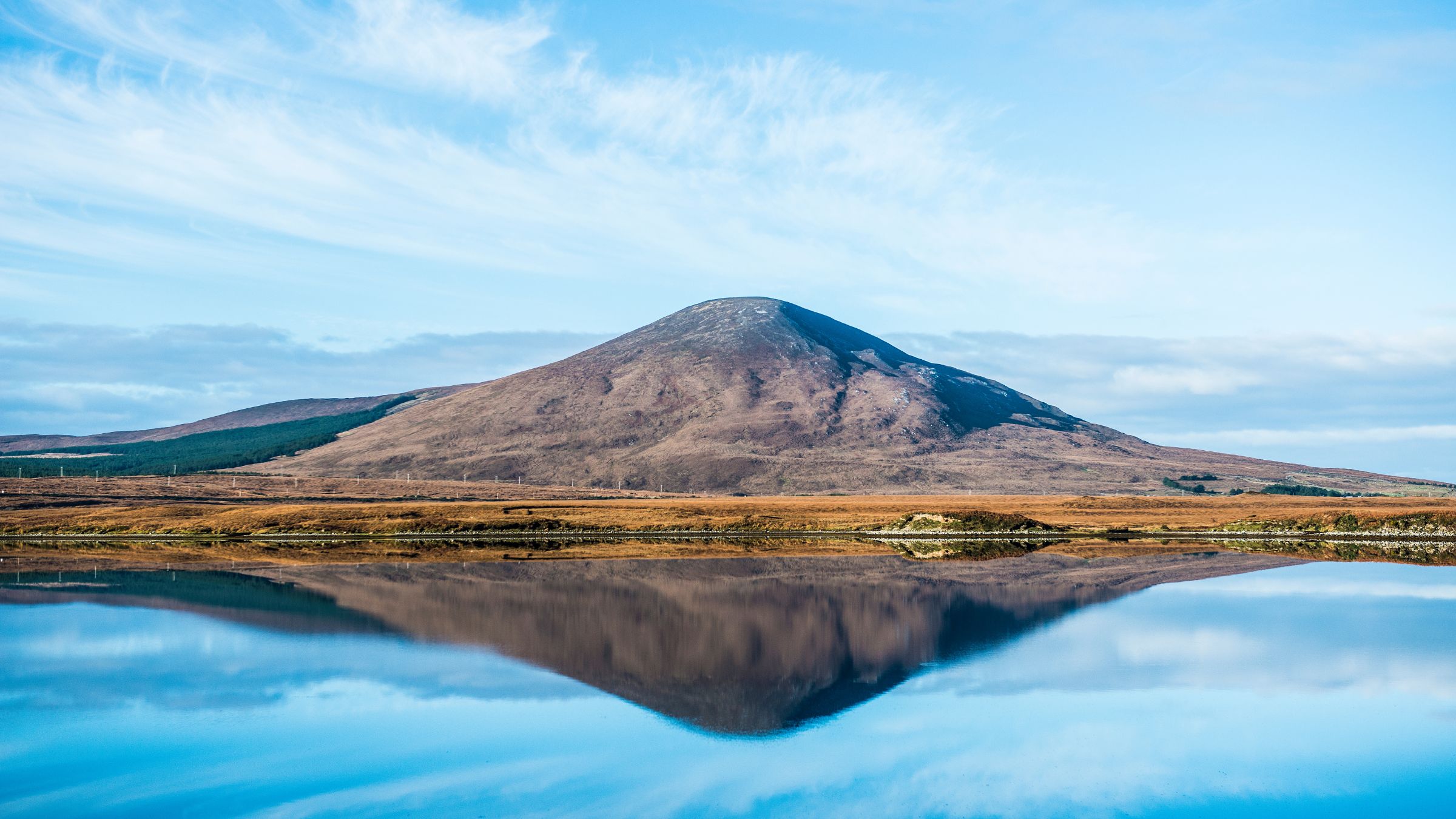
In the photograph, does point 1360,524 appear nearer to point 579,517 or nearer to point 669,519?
point 669,519

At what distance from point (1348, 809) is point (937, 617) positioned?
17.5 m

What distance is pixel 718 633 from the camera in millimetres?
28609

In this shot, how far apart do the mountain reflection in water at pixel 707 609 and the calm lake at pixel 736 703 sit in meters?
0.18

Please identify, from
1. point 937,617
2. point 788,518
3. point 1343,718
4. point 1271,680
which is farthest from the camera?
point 788,518

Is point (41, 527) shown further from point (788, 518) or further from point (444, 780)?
point (444, 780)

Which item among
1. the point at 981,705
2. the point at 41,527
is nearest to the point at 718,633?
the point at 981,705

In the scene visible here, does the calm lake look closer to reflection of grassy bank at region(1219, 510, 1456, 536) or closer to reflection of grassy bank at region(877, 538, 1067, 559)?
reflection of grassy bank at region(877, 538, 1067, 559)

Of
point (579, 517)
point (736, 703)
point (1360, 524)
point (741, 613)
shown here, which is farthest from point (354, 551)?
point (1360, 524)

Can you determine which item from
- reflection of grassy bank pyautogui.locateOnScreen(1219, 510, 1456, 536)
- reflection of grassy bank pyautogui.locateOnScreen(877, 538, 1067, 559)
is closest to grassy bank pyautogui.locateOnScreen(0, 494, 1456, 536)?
reflection of grassy bank pyautogui.locateOnScreen(1219, 510, 1456, 536)

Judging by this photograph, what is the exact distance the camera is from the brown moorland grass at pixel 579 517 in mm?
80562

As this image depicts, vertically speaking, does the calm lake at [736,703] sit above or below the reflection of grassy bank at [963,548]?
below

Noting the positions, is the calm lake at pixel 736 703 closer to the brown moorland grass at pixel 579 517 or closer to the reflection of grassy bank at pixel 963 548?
the reflection of grassy bank at pixel 963 548

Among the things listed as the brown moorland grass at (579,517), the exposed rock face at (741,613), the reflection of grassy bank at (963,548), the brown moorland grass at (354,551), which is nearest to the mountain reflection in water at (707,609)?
the exposed rock face at (741,613)

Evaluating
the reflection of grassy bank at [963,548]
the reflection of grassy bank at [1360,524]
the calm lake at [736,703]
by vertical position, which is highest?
the reflection of grassy bank at [1360,524]
